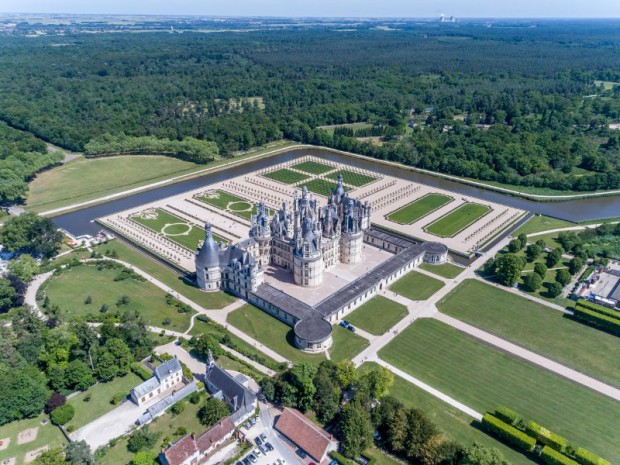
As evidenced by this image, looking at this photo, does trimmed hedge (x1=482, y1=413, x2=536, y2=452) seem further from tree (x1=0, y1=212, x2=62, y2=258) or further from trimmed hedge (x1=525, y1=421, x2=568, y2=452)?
tree (x1=0, y1=212, x2=62, y2=258)

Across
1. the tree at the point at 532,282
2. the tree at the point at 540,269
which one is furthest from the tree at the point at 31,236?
the tree at the point at 540,269

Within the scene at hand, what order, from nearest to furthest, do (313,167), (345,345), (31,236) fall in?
(345,345) < (31,236) < (313,167)

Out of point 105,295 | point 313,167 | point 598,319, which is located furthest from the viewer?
point 313,167

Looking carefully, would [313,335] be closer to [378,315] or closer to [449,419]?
[378,315]

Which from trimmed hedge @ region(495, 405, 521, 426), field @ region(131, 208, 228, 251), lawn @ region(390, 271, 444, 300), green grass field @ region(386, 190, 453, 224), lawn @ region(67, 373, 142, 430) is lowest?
green grass field @ region(386, 190, 453, 224)

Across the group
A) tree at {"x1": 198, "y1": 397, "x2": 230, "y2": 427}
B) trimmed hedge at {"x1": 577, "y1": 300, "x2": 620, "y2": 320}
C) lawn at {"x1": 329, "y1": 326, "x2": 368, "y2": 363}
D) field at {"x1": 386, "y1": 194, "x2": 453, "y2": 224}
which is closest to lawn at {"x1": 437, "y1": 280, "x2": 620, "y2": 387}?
trimmed hedge at {"x1": 577, "y1": 300, "x2": 620, "y2": 320}

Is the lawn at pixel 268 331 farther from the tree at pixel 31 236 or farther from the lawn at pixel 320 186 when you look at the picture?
the lawn at pixel 320 186

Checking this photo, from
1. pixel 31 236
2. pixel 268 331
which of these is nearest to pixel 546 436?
pixel 268 331
